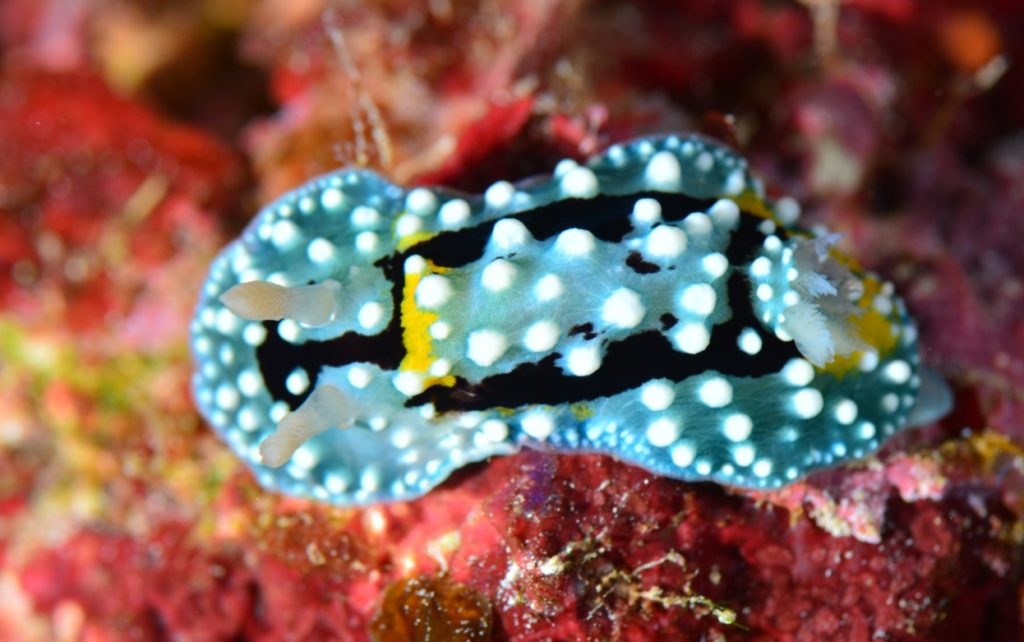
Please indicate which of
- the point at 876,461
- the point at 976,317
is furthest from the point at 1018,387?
the point at 876,461

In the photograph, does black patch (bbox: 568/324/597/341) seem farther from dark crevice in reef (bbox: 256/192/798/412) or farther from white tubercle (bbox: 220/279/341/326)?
white tubercle (bbox: 220/279/341/326)

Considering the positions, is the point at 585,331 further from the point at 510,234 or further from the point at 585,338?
the point at 510,234

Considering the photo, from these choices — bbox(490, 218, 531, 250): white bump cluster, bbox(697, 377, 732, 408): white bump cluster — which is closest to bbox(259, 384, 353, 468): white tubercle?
bbox(490, 218, 531, 250): white bump cluster

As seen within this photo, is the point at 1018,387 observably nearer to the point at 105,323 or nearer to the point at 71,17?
the point at 105,323

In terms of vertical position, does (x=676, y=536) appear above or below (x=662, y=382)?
below

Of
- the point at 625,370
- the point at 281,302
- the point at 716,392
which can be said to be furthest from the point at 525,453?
the point at 281,302

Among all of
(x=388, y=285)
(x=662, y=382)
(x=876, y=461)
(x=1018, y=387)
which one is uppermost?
(x=388, y=285)

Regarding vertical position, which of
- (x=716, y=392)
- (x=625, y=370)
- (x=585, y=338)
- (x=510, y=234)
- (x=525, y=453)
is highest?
(x=510, y=234)
